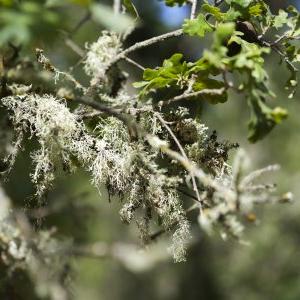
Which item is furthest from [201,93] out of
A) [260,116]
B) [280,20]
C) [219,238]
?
[219,238]

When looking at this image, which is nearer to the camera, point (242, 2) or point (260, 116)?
point (260, 116)

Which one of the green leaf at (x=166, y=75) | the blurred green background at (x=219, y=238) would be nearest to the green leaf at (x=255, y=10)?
the green leaf at (x=166, y=75)

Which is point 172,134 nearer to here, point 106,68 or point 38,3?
point 106,68

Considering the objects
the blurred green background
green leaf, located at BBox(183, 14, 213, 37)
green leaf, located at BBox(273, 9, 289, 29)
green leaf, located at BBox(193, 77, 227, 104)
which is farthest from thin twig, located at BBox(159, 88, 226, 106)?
the blurred green background

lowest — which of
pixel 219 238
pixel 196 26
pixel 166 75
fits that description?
pixel 219 238

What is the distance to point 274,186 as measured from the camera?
1026 mm

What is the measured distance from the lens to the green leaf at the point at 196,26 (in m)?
1.27

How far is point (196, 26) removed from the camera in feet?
4.18

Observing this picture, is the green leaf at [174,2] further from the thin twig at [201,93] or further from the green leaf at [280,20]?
the thin twig at [201,93]

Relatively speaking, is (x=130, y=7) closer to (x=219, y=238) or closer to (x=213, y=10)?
(x=213, y=10)

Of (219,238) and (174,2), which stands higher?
(174,2)

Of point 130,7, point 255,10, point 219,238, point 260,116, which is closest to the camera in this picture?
point 260,116

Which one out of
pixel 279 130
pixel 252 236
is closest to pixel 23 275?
pixel 252 236

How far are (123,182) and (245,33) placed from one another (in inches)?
16.9
